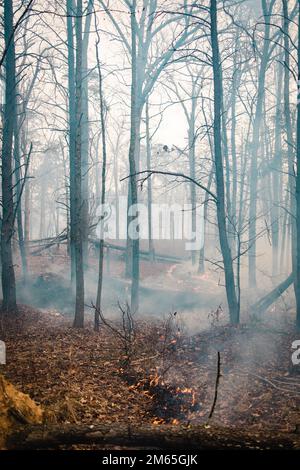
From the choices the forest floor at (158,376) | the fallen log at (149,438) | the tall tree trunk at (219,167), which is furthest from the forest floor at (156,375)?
the tall tree trunk at (219,167)

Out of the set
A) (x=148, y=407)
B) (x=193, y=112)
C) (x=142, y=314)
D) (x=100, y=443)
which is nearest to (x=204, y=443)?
(x=100, y=443)

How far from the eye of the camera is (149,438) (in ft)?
10.6

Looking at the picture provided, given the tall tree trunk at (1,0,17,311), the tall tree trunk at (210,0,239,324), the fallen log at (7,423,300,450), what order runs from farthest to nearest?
the tall tree trunk at (1,0,17,311) → the tall tree trunk at (210,0,239,324) → the fallen log at (7,423,300,450)

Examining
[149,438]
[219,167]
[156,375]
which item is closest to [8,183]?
[219,167]

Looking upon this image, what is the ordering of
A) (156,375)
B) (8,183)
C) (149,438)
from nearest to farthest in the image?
(149,438) → (156,375) → (8,183)

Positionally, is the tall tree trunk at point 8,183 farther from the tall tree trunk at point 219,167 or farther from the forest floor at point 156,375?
the tall tree trunk at point 219,167

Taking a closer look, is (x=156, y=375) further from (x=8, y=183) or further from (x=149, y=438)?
(x=8, y=183)

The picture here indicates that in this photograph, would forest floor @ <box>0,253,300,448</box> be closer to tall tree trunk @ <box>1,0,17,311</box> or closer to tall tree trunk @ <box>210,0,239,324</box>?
tall tree trunk @ <box>1,0,17,311</box>

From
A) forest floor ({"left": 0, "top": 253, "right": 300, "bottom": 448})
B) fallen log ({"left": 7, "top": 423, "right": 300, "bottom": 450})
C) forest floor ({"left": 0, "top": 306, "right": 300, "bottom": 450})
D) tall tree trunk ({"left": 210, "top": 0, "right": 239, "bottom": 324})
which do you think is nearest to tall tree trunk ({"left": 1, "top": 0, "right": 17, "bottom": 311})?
forest floor ({"left": 0, "top": 253, "right": 300, "bottom": 448})

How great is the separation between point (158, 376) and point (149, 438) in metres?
3.68

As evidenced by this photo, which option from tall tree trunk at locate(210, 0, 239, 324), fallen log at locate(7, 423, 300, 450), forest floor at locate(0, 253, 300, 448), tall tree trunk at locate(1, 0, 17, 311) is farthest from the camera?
tall tree trunk at locate(1, 0, 17, 311)

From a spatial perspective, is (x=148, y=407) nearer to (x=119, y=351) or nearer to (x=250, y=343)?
(x=119, y=351)

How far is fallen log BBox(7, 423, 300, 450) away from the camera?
3.06 meters

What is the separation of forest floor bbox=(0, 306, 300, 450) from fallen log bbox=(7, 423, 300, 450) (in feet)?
2.16
